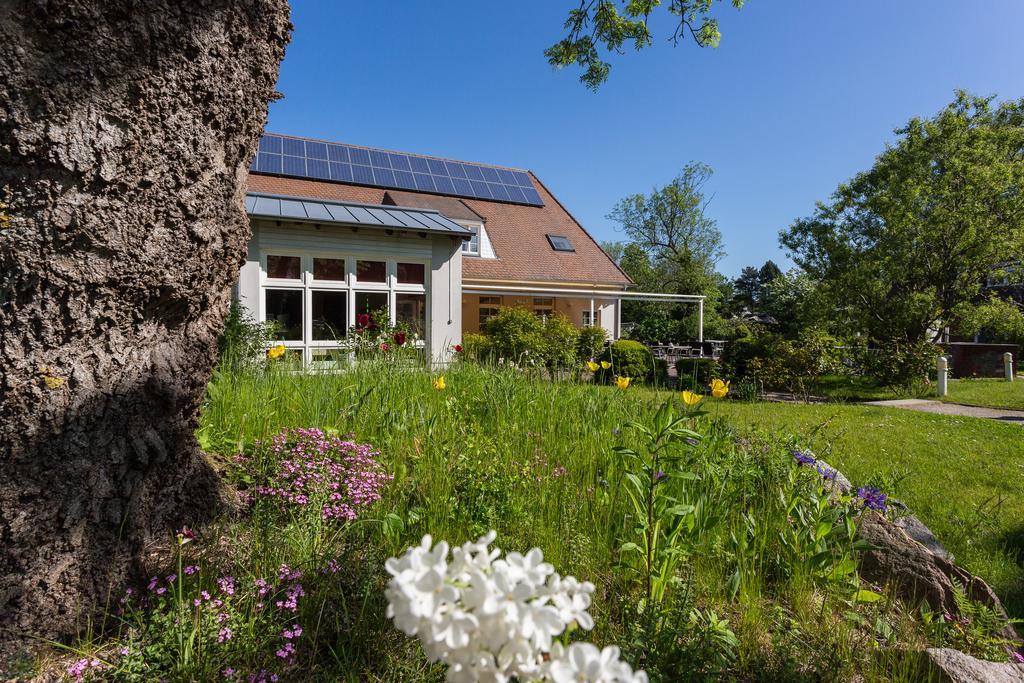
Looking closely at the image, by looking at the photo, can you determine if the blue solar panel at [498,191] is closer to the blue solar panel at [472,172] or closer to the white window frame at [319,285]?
the blue solar panel at [472,172]

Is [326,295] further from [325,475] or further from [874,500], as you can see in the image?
[874,500]

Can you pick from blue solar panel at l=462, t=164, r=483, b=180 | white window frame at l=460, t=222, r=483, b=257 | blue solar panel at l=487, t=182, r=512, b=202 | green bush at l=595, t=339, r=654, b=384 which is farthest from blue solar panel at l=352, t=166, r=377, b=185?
green bush at l=595, t=339, r=654, b=384

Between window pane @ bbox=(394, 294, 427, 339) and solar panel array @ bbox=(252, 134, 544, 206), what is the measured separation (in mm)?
8376

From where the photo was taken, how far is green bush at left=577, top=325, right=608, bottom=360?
45.8ft

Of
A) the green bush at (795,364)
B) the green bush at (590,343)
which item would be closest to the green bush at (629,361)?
the green bush at (590,343)

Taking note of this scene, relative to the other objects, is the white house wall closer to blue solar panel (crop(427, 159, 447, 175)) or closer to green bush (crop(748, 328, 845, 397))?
green bush (crop(748, 328, 845, 397))

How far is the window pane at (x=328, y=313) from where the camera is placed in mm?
10391

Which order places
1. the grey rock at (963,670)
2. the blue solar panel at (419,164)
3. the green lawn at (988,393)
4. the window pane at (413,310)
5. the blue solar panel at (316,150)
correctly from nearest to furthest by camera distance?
the grey rock at (963,670) → the green lawn at (988,393) → the window pane at (413,310) → the blue solar panel at (316,150) → the blue solar panel at (419,164)

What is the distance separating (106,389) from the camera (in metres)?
1.86

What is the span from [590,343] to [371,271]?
6479mm

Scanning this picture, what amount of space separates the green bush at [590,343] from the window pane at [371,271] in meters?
5.41

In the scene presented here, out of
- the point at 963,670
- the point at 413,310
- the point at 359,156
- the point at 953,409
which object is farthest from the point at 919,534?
the point at 359,156

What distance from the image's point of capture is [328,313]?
34.4 feet

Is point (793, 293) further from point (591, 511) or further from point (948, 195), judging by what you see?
point (591, 511)
